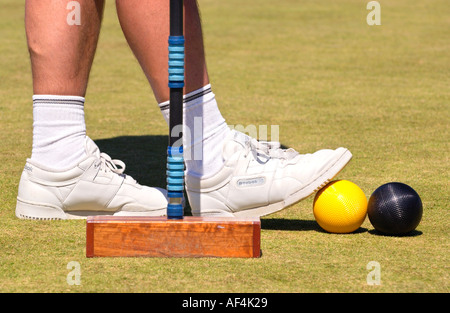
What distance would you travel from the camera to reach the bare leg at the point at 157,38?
3012 millimetres

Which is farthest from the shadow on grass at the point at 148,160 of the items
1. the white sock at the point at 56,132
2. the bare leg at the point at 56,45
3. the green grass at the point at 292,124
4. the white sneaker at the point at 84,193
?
the bare leg at the point at 56,45

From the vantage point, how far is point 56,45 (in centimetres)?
309

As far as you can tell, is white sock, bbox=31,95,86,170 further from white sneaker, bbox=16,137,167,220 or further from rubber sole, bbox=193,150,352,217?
rubber sole, bbox=193,150,352,217

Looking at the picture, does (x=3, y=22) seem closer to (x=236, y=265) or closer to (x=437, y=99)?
(x=437, y=99)

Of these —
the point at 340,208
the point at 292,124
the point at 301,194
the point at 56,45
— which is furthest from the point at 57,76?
the point at 292,124

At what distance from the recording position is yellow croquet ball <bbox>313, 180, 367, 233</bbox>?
297 cm

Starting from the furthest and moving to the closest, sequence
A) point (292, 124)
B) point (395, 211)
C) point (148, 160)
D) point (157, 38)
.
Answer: point (292, 124) < point (148, 160) < point (157, 38) < point (395, 211)

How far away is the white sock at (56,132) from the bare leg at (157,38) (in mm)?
335

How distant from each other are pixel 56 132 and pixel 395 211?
4.34 ft

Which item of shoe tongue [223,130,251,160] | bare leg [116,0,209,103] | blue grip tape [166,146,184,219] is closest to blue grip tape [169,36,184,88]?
blue grip tape [166,146,184,219]

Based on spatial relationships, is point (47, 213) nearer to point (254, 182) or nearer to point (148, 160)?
point (254, 182)

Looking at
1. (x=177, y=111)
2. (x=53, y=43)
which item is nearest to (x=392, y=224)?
(x=177, y=111)

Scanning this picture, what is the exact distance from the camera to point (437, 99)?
20.1 feet

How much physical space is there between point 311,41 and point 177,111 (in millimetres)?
6695
